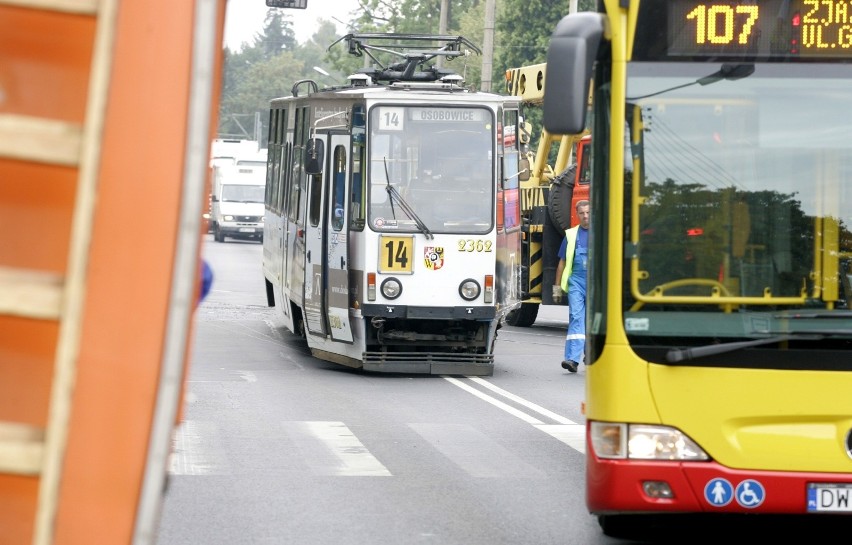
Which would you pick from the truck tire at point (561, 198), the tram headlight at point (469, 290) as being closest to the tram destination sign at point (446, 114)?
the tram headlight at point (469, 290)

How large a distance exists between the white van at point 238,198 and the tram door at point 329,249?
130 ft

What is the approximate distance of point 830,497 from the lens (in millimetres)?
6242

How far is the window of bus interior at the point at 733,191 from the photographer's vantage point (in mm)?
6363

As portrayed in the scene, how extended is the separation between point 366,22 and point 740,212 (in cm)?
6465

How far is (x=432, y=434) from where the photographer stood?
11578 millimetres

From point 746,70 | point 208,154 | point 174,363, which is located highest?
point 746,70

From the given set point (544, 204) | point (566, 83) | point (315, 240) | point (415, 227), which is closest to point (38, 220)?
point (566, 83)

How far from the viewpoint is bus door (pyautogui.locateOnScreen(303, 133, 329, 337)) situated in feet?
53.0

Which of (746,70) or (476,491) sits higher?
(746,70)

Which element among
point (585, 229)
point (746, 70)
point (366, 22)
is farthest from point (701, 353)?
point (366, 22)

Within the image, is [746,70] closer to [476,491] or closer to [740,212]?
[740,212]

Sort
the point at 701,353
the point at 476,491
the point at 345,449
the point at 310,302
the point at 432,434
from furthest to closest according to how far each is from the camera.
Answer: the point at 310,302, the point at 432,434, the point at 345,449, the point at 476,491, the point at 701,353

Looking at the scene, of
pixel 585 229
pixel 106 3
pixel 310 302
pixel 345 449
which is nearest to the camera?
pixel 106 3

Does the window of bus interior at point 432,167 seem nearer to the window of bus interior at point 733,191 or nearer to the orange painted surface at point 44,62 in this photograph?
the window of bus interior at point 733,191
